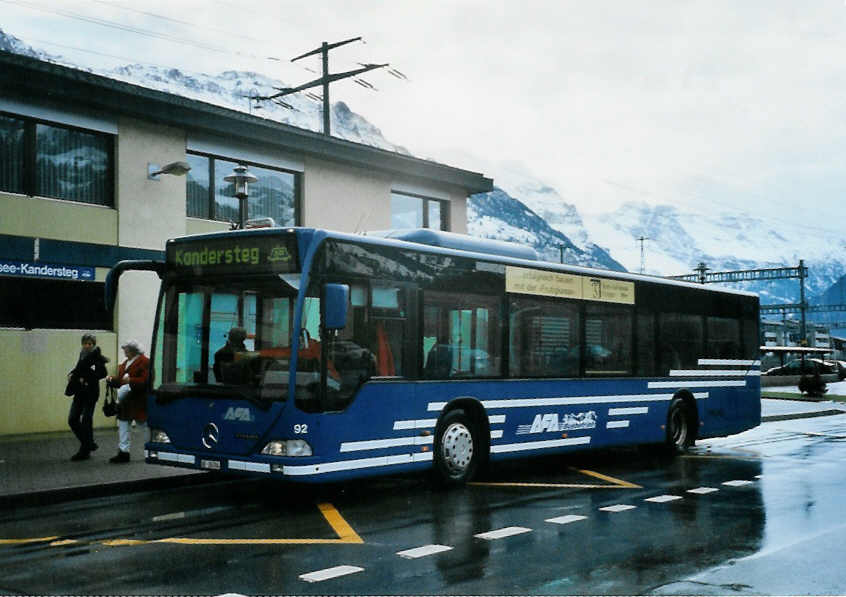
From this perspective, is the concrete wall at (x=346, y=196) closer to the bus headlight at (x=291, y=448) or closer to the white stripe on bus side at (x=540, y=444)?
the white stripe on bus side at (x=540, y=444)

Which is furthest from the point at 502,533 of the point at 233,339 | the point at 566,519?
the point at 233,339

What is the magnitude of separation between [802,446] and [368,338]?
10.5 m

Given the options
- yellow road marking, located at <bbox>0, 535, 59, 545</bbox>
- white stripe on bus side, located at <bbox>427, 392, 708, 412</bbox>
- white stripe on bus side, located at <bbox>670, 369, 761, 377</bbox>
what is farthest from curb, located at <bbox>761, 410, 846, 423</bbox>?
yellow road marking, located at <bbox>0, 535, 59, 545</bbox>

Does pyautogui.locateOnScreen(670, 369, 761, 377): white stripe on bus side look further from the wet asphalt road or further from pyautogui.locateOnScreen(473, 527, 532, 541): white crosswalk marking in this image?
pyautogui.locateOnScreen(473, 527, 532, 541): white crosswalk marking

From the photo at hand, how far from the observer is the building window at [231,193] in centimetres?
2045

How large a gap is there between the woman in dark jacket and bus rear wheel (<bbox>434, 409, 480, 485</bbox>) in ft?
16.8

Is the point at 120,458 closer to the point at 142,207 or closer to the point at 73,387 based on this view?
the point at 73,387

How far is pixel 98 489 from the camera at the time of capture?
11391mm

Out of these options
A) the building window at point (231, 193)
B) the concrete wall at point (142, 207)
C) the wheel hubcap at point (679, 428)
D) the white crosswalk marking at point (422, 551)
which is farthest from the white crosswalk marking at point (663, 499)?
the building window at point (231, 193)

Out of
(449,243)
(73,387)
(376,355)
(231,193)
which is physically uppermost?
(231,193)

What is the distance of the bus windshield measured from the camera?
400 inches

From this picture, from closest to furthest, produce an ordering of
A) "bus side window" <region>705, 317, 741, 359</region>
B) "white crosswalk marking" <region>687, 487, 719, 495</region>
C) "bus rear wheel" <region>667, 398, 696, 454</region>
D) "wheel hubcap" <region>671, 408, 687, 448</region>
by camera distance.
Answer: "white crosswalk marking" <region>687, 487, 719, 495</region>, "bus rear wheel" <region>667, 398, 696, 454</region>, "wheel hubcap" <region>671, 408, 687, 448</region>, "bus side window" <region>705, 317, 741, 359</region>

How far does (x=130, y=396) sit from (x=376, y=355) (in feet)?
13.9

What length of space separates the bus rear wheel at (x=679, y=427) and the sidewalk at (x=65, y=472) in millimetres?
7503
